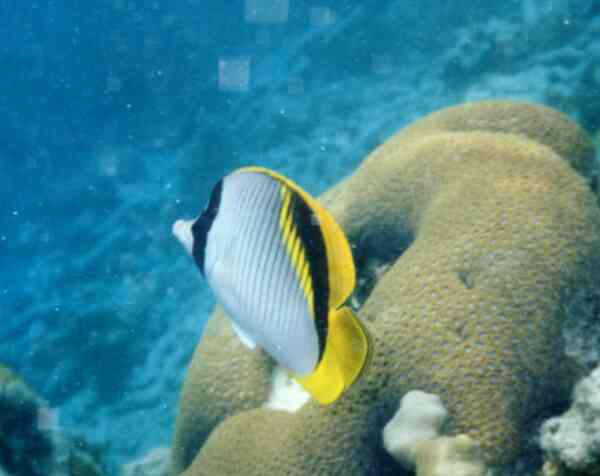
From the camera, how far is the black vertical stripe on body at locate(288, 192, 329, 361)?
108 cm

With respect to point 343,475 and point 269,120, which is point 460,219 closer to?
point 343,475

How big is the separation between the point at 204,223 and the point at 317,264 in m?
0.31

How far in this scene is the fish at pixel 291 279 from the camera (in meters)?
1.09

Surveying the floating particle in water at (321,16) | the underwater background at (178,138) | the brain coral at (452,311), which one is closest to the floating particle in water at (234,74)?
the underwater background at (178,138)

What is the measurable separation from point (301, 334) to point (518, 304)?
7.42ft

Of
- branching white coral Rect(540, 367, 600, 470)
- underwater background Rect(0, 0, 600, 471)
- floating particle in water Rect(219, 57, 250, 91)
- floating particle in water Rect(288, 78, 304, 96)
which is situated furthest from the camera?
floating particle in water Rect(219, 57, 250, 91)

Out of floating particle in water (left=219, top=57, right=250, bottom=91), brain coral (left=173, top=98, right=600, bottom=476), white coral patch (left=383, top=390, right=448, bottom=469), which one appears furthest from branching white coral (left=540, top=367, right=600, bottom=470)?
floating particle in water (left=219, top=57, right=250, bottom=91)

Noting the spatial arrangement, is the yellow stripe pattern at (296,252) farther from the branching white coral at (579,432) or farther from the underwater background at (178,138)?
the underwater background at (178,138)

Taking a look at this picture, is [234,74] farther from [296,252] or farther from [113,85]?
[296,252]

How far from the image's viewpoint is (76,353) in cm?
1330

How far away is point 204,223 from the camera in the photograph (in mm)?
1236

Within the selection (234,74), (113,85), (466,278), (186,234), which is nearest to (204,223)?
(186,234)

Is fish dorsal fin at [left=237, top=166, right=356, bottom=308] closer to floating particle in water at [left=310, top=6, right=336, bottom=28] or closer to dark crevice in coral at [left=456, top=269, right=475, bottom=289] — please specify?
dark crevice in coral at [left=456, top=269, right=475, bottom=289]

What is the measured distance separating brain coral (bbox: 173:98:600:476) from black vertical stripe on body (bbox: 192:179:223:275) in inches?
78.8
